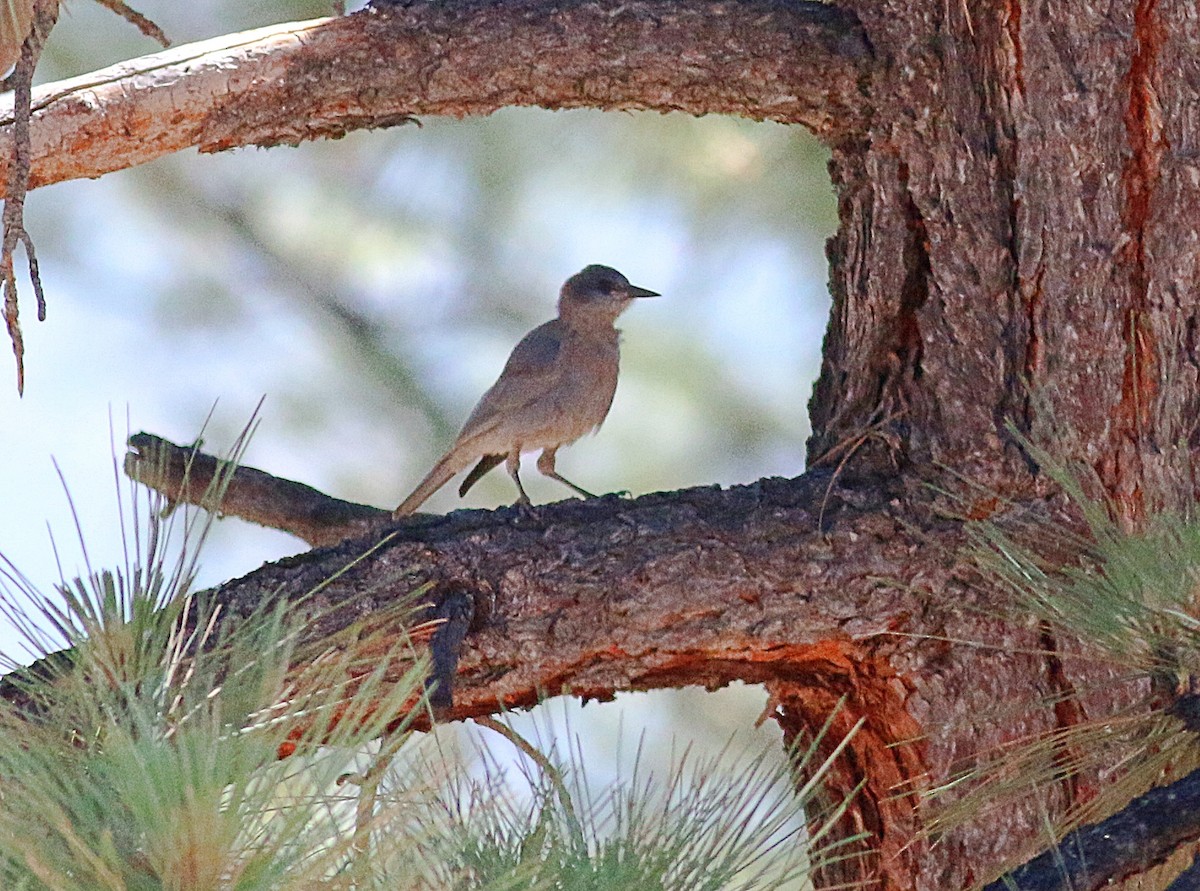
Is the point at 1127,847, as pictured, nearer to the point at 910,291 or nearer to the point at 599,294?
the point at 910,291

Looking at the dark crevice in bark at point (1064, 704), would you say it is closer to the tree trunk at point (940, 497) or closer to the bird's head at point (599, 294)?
the tree trunk at point (940, 497)

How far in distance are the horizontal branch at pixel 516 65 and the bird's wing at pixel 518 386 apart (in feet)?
6.24

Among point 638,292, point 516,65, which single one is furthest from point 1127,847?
point 638,292

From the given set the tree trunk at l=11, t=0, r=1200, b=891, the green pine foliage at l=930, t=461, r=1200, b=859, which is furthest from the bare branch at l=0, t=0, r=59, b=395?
the green pine foliage at l=930, t=461, r=1200, b=859

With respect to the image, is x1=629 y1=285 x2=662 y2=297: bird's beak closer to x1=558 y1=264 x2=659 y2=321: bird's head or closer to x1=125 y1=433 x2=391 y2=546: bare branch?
x1=558 y1=264 x2=659 y2=321: bird's head

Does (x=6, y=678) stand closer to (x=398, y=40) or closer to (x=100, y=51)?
(x=398, y=40)

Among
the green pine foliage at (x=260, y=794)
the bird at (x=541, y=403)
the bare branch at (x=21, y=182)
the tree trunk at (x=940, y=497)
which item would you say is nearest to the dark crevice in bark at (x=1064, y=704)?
the tree trunk at (x=940, y=497)

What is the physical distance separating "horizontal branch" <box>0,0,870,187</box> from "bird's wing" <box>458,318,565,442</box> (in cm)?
190

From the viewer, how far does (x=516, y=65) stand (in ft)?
8.98

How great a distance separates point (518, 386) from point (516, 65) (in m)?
1.98

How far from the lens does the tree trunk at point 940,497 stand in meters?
→ 2.46

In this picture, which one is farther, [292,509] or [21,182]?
[292,509]

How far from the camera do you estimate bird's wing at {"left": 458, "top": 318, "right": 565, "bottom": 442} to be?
4.63 meters

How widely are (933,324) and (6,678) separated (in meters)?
1.60
